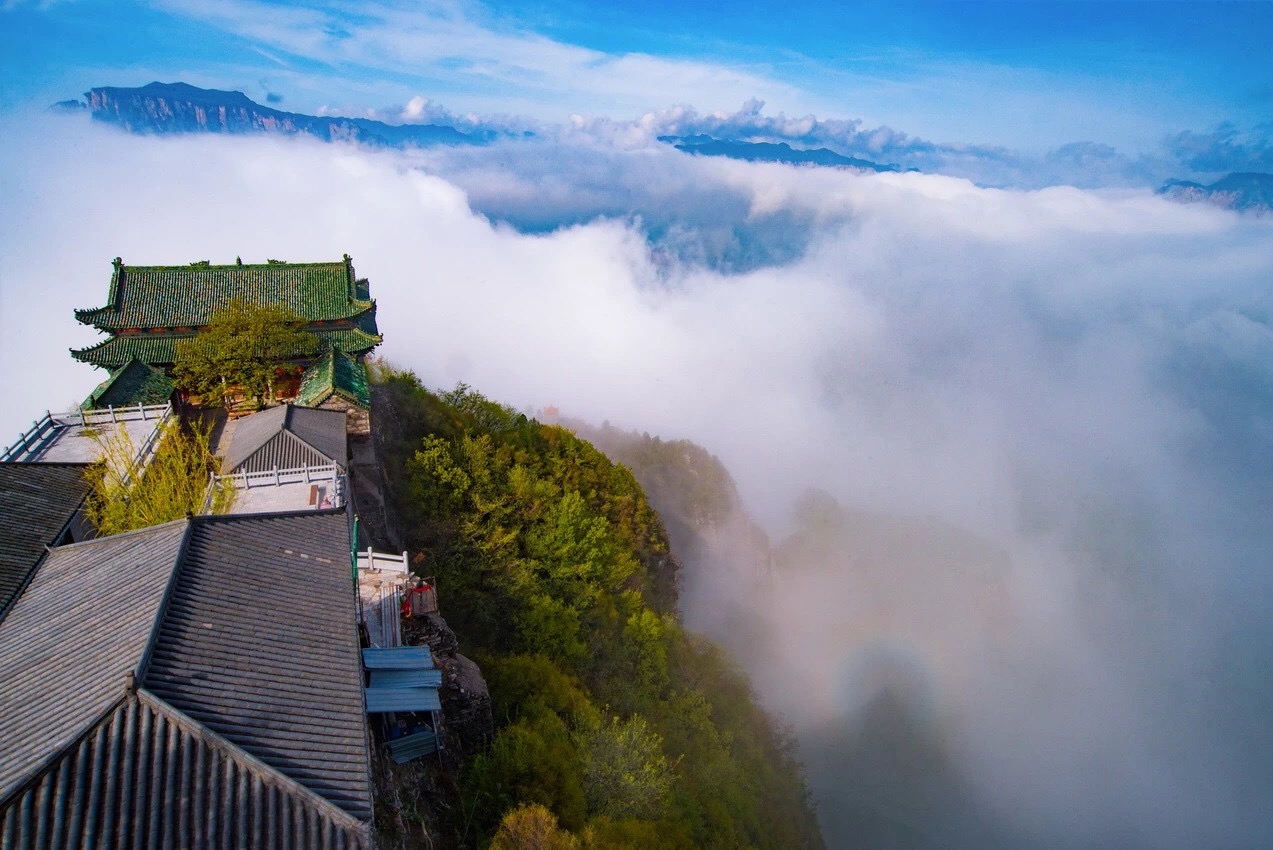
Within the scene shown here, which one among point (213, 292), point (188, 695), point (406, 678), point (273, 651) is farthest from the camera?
point (213, 292)

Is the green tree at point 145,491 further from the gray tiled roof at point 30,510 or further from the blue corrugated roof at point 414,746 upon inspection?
the blue corrugated roof at point 414,746

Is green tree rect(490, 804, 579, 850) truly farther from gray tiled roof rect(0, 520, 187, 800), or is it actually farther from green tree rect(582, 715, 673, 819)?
gray tiled roof rect(0, 520, 187, 800)

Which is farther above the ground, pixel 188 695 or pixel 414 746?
pixel 188 695

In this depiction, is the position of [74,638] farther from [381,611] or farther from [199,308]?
[199,308]

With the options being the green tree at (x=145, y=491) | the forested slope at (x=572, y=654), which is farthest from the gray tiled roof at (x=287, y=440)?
the forested slope at (x=572, y=654)

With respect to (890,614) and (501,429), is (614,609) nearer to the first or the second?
(501,429)

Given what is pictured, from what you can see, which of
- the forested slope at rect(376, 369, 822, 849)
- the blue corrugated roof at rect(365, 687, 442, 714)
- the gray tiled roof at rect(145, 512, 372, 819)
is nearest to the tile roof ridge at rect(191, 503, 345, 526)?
the gray tiled roof at rect(145, 512, 372, 819)

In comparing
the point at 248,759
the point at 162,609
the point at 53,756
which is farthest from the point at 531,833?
the point at 53,756
